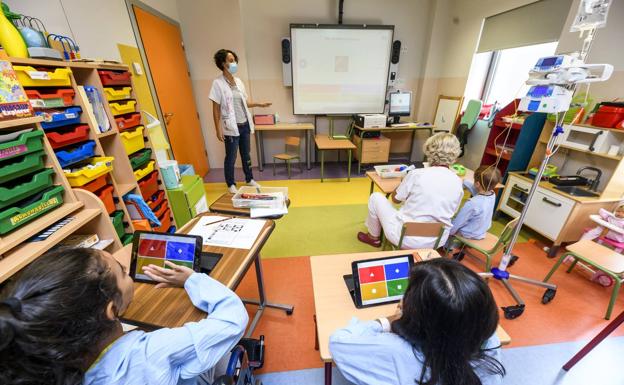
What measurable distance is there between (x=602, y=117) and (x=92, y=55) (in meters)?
4.24

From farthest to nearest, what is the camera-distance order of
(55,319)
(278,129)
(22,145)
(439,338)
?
(278,129)
(22,145)
(439,338)
(55,319)

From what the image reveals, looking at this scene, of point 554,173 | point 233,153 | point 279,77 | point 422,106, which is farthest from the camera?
point 422,106

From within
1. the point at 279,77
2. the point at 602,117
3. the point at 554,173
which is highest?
the point at 279,77

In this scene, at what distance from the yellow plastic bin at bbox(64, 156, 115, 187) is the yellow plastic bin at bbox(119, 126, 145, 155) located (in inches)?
11.7

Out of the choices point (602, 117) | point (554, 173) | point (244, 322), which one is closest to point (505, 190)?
point (554, 173)

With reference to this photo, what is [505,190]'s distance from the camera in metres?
2.80

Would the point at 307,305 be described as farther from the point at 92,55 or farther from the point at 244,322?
the point at 92,55

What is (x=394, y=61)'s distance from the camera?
4.32 metres

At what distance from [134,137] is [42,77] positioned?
0.76 m

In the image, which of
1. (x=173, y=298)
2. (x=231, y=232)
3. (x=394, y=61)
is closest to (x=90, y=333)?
(x=173, y=298)

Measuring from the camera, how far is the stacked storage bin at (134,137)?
67.2 inches

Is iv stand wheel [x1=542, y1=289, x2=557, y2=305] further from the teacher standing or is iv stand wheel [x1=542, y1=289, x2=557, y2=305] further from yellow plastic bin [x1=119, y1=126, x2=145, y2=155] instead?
yellow plastic bin [x1=119, y1=126, x2=145, y2=155]

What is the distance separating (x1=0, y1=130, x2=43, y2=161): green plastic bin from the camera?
938mm

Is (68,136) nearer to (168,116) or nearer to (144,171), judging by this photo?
(144,171)
